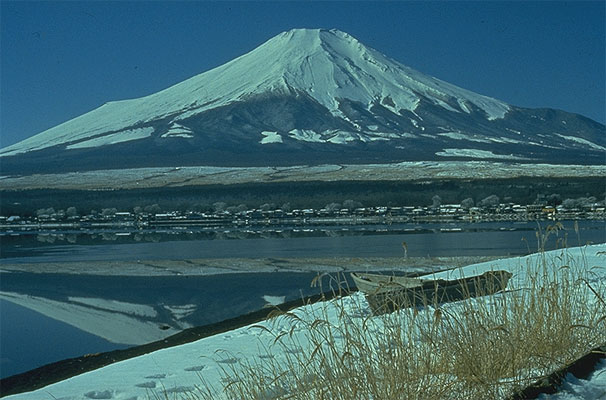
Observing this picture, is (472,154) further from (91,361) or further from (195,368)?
(195,368)

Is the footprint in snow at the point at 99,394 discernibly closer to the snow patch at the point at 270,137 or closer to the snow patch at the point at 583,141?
the snow patch at the point at 270,137

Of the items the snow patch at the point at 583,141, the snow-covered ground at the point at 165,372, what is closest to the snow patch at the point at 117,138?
the snow patch at the point at 583,141

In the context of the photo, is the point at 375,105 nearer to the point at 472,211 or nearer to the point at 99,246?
the point at 472,211

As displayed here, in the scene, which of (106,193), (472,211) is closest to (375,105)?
(106,193)

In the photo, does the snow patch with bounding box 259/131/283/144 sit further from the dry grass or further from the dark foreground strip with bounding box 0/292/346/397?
the dry grass

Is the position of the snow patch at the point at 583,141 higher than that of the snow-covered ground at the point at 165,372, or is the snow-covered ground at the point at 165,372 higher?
the snow patch at the point at 583,141

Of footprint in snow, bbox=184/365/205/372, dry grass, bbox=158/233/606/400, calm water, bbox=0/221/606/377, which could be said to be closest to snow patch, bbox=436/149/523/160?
calm water, bbox=0/221/606/377
